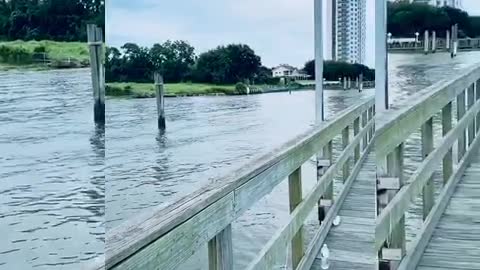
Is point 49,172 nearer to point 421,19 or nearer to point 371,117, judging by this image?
point 371,117

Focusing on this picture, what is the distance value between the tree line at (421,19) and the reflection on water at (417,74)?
0.06m

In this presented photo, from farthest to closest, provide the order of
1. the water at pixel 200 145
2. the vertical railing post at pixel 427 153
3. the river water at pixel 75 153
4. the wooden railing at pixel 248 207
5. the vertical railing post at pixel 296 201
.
→ the vertical railing post at pixel 296 201 < the vertical railing post at pixel 427 153 < the river water at pixel 75 153 < the water at pixel 200 145 < the wooden railing at pixel 248 207

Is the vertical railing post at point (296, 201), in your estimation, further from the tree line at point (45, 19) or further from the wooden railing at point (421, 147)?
the tree line at point (45, 19)

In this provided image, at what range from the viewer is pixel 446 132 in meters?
1.45

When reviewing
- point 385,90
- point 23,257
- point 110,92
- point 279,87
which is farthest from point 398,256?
point 23,257

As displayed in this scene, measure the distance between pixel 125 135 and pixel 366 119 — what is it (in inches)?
28.3

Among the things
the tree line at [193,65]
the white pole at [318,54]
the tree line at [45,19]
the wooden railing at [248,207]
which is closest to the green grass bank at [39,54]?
the tree line at [45,19]

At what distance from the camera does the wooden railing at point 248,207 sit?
925mm

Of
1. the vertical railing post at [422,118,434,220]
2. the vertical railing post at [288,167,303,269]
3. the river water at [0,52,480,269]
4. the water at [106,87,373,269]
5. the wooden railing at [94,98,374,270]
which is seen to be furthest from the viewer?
the vertical railing post at [288,167,303,269]

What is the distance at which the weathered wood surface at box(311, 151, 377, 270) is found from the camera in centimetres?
156

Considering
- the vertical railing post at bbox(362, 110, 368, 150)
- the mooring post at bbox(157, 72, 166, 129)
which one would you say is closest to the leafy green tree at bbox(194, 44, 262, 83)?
the mooring post at bbox(157, 72, 166, 129)

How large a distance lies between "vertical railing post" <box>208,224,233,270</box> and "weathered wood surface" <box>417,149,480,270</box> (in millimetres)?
600

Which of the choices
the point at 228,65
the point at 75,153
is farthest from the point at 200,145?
the point at 75,153

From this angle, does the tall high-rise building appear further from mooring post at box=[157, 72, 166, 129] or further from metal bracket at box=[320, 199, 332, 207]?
mooring post at box=[157, 72, 166, 129]
